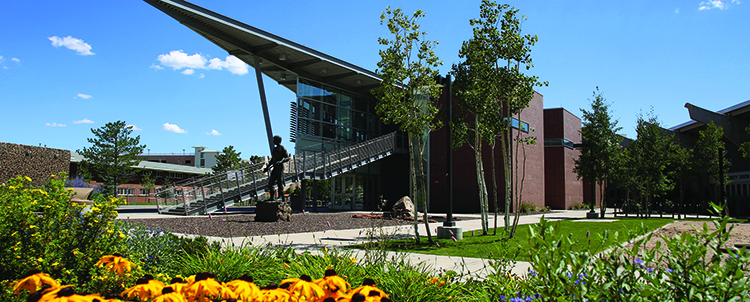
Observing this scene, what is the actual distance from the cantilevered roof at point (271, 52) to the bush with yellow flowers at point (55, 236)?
16.8 meters

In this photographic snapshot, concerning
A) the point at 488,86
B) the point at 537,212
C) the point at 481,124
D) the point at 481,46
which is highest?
the point at 481,46

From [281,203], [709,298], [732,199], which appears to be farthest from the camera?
[732,199]

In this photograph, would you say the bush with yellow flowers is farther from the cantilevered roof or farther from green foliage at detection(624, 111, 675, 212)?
green foliage at detection(624, 111, 675, 212)

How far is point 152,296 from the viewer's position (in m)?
2.54

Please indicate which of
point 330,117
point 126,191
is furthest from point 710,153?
point 126,191

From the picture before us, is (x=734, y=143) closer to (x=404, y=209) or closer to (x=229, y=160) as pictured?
(x=404, y=209)

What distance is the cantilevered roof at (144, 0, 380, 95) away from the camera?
19422 millimetres

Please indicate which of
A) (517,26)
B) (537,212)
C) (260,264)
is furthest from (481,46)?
(537,212)

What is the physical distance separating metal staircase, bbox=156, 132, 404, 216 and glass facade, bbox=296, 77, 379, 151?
2465 mm

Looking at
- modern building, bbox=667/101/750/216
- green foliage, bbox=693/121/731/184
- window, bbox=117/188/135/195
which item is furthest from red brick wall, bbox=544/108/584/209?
window, bbox=117/188/135/195

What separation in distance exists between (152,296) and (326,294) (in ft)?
3.15

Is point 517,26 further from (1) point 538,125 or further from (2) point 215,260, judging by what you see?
(1) point 538,125

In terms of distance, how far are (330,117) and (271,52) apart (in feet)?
18.6

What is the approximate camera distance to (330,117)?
27.8 metres
